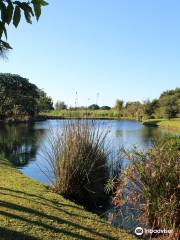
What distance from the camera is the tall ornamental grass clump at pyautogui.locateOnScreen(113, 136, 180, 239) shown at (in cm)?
554

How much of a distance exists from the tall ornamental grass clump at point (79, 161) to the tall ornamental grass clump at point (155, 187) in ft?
9.44

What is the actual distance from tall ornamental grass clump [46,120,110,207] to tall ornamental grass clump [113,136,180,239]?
288 centimetres

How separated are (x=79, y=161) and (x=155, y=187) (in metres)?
3.55

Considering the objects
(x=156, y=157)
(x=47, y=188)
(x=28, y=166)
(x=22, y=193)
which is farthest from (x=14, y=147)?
(x=156, y=157)

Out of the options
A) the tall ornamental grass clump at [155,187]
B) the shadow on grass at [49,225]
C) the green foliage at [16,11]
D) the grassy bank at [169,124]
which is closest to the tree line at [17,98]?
the grassy bank at [169,124]

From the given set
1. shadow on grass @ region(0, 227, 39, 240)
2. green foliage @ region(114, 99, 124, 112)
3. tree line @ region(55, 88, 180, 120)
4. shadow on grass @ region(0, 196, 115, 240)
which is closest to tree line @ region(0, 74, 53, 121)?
tree line @ region(55, 88, 180, 120)

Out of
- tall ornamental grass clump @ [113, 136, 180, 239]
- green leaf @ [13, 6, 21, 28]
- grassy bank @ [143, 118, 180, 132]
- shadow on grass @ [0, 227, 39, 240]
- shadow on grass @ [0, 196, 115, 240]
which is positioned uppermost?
green leaf @ [13, 6, 21, 28]

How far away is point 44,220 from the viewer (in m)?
5.71

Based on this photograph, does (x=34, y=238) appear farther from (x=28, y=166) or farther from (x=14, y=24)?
(x=28, y=166)

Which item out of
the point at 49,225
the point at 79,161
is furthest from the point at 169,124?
the point at 49,225

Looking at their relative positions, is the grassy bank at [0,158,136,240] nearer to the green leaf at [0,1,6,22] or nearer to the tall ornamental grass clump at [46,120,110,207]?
the tall ornamental grass clump at [46,120,110,207]

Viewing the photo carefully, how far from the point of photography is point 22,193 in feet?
25.2

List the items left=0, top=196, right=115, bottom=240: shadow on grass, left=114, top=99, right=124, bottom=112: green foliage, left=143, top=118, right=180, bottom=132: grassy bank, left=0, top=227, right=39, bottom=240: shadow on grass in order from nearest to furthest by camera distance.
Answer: left=0, top=227, right=39, bottom=240: shadow on grass
left=0, top=196, right=115, bottom=240: shadow on grass
left=143, top=118, right=180, bottom=132: grassy bank
left=114, top=99, right=124, bottom=112: green foliage

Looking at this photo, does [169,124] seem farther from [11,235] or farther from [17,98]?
[11,235]
